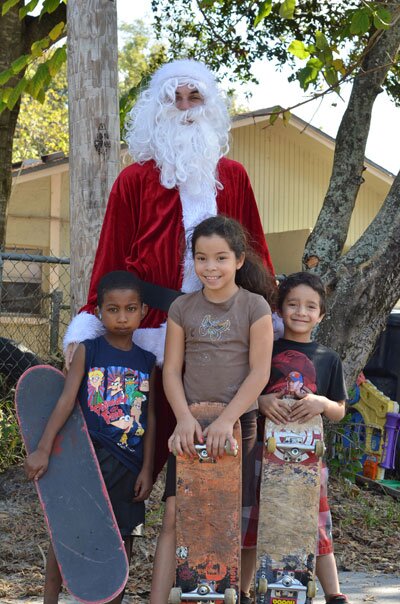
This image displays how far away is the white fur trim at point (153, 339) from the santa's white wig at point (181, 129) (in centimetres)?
60

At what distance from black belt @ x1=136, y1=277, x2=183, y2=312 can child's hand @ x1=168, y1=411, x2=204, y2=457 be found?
56 cm

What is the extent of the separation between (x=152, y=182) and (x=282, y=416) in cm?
112

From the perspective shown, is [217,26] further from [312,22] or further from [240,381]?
[240,381]

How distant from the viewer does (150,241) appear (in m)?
3.52

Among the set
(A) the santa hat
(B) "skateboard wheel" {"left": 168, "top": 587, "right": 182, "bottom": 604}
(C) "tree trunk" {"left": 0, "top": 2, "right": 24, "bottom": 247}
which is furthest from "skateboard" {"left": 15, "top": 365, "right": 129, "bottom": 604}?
(C) "tree trunk" {"left": 0, "top": 2, "right": 24, "bottom": 247}

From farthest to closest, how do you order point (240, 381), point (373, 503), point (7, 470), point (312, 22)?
point (312, 22) < point (373, 503) < point (7, 470) < point (240, 381)

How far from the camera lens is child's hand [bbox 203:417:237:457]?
305cm

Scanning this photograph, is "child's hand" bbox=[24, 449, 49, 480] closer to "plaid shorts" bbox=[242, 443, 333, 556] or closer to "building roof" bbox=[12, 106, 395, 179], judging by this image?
"plaid shorts" bbox=[242, 443, 333, 556]

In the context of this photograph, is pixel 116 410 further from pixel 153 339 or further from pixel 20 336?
pixel 20 336

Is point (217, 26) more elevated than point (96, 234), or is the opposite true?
point (217, 26)

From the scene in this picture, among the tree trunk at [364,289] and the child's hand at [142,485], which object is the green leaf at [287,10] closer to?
the tree trunk at [364,289]

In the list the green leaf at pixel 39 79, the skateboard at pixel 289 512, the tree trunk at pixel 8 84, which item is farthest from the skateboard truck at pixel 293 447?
the tree trunk at pixel 8 84

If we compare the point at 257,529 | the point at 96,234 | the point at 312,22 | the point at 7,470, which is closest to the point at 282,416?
the point at 257,529

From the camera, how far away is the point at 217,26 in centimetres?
935
